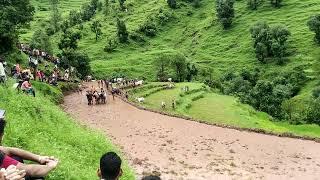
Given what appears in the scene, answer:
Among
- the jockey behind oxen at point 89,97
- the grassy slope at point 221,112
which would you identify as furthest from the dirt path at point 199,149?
the jockey behind oxen at point 89,97

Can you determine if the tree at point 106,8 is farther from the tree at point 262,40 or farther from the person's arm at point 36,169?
the person's arm at point 36,169

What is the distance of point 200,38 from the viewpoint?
414ft

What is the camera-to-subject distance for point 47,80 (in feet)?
190

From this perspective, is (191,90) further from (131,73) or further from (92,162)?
(92,162)

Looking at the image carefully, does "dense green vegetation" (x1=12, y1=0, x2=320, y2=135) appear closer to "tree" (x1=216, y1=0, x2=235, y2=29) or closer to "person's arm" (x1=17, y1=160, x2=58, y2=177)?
"tree" (x1=216, y1=0, x2=235, y2=29)

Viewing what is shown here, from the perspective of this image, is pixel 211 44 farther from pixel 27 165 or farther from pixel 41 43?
pixel 27 165

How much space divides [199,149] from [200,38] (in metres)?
91.6

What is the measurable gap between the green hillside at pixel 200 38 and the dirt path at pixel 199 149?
171 feet

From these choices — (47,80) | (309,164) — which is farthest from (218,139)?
(47,80)

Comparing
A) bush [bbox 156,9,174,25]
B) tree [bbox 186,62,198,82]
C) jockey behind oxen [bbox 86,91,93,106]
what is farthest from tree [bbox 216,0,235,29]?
jockey behind oxen [bbox 86,91,93,106]

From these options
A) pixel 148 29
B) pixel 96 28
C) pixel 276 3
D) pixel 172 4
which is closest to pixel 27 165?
pixel 96 28

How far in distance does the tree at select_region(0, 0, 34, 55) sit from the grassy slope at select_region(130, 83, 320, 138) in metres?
16.3

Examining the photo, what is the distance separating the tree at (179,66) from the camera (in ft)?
305

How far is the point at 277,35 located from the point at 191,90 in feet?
151
